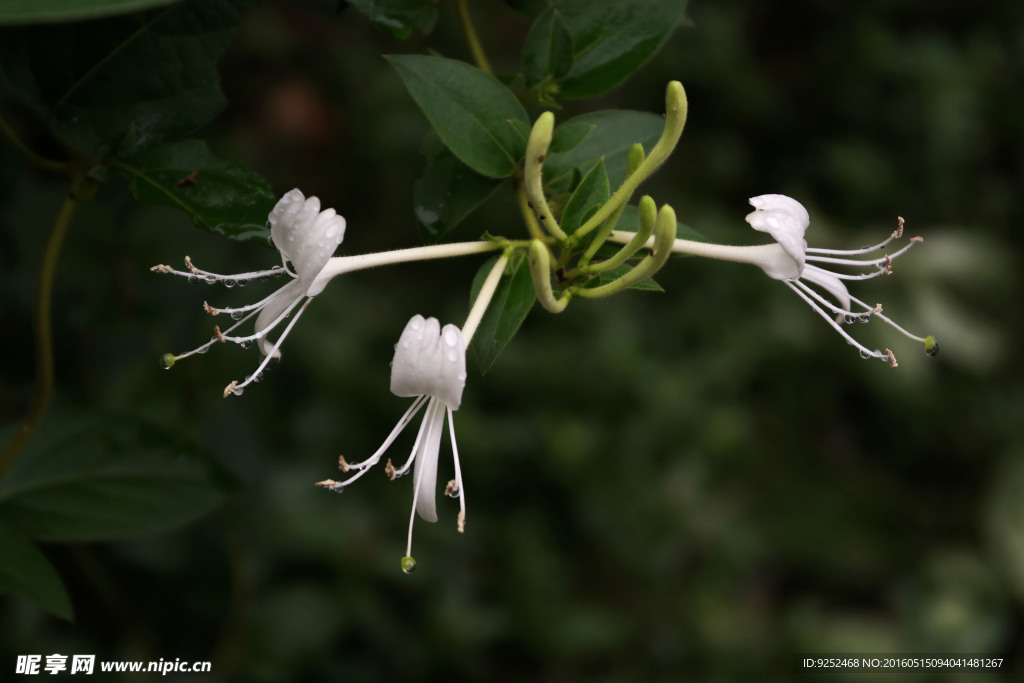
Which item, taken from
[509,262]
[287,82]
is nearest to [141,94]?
[509,262]

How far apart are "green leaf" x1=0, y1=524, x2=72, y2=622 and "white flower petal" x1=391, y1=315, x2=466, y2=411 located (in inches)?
17.4

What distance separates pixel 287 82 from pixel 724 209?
140cm

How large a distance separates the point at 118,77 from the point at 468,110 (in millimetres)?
330

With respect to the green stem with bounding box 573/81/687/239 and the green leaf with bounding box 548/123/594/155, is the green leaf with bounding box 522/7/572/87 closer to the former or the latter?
the green leaf with bounding box 548/123/594/155

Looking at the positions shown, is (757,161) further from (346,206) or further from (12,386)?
(12,386)

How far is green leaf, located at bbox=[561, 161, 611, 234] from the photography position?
699 mm

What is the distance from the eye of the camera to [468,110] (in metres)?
0.71

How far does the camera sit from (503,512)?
191 cm

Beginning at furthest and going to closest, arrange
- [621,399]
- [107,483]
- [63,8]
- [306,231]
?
[621,399] → [107,483] → [306,231] → [63,8]

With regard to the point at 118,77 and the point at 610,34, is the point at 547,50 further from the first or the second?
the point at 118,77

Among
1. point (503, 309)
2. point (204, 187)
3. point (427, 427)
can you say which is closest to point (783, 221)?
point (503, 309)

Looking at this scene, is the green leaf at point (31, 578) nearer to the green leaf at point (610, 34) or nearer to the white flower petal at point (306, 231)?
the white flower petal at point (306, 231)

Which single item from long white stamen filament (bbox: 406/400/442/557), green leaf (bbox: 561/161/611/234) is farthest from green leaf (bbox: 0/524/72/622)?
green leaf (bbox: 561/161/611/234)

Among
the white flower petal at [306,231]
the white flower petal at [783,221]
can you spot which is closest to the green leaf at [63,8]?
Answer: the white flower petal at [306,231]
